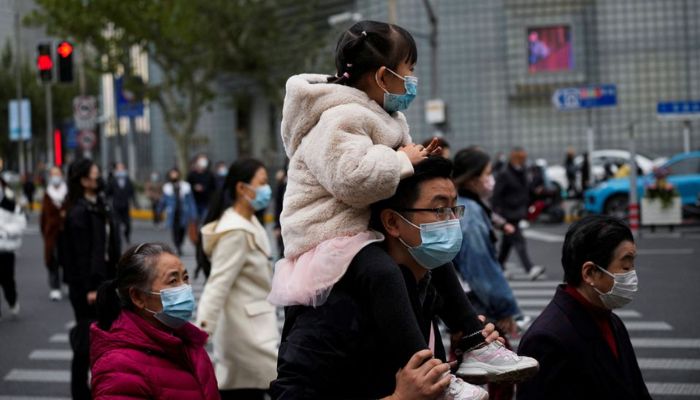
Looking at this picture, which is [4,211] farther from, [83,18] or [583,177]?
[83,18]

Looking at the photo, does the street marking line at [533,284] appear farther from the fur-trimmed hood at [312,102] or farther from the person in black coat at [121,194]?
the fur-trimmed hood at [312,102]

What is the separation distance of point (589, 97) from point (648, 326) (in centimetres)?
1482

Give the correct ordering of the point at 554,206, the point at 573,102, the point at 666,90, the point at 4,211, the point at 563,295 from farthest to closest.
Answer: the point at 666,90
the point at 554,206
the point at 573,102
the point at 4,211
the point at 563,295

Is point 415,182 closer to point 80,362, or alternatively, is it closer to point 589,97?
point 80,362

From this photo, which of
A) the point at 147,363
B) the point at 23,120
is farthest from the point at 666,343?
the point at 23,120

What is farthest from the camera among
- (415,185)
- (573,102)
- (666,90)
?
(666,90)

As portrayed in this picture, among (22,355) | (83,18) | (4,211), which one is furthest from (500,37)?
(22,355)

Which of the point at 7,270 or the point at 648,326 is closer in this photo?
the point at 648,326

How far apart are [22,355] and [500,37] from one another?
2652cm

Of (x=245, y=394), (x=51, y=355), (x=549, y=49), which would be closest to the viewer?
(x=245, y=394)

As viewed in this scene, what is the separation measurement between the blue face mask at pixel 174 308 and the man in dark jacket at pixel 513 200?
446 inches

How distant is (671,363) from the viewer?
381 inches

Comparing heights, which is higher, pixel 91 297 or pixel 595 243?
pixel 595 243

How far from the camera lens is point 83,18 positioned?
37.3 m
